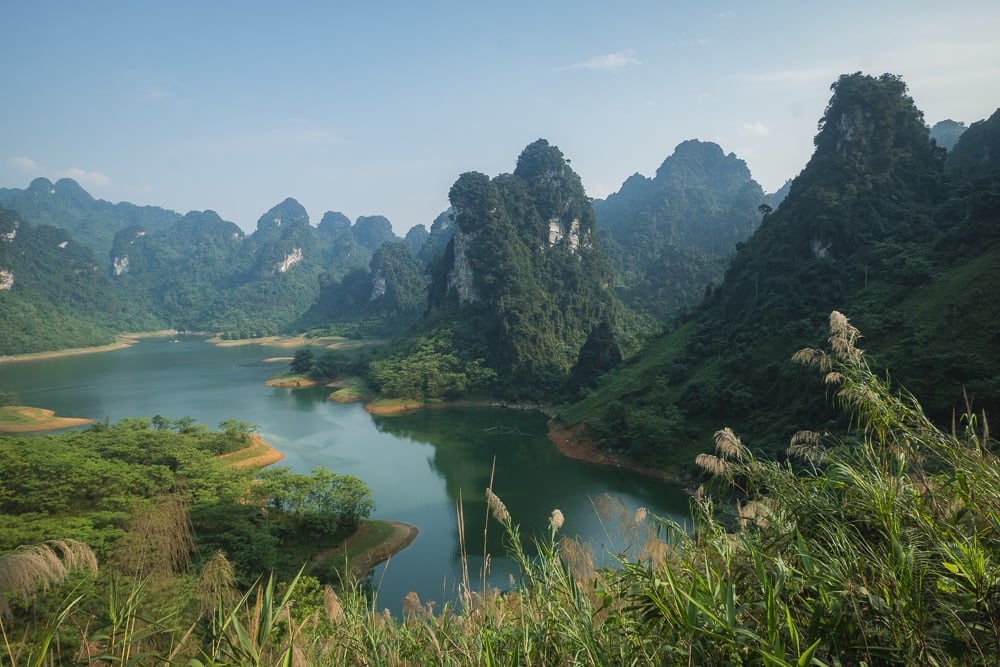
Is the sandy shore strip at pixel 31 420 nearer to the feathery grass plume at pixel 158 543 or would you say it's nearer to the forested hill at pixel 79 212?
the feathery grass plume at pixel 158 543

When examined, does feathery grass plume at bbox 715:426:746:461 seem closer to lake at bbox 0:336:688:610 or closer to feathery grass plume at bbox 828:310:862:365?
feathery grass plume at bbox 828:310:862:365

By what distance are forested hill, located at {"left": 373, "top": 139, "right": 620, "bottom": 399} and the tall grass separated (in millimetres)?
30902

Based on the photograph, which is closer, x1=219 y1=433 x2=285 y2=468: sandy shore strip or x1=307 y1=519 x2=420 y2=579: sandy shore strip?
x1=307 y1=519 x2=420 y2=579: sandy shore strip

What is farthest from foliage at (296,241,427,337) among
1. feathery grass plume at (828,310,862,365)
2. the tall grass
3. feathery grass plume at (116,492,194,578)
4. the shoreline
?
the tall grass

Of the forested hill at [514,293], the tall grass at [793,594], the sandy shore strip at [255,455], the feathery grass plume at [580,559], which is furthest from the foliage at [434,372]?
the tall grass at [793,594]

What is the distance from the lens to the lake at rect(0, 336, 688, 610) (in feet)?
50.8

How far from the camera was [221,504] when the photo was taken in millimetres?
15461

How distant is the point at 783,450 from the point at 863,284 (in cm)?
1139

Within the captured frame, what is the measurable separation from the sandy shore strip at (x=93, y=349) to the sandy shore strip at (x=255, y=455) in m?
51.7

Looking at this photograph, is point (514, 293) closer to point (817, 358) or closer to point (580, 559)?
point (580, 559)

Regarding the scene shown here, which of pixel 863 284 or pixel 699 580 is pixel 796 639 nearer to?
pixel 699 580

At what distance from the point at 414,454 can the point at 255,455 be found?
24.1ft

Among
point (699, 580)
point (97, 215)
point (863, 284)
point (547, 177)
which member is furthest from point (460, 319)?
point (97, 215)

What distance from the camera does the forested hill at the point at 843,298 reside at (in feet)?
58.7
